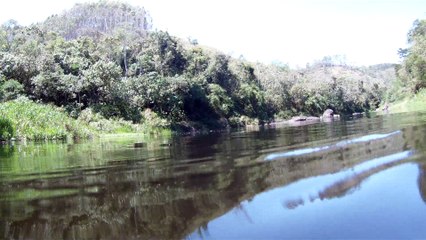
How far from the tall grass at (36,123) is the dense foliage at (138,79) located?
4578 mm

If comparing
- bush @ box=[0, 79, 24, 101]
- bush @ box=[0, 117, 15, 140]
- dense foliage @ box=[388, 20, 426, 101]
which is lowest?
bush @ box=[0, 117, 15, 140]

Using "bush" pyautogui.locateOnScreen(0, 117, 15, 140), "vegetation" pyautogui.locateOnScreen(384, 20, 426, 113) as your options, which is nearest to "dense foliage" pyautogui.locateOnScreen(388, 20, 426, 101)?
"vegetation" pyautogui.locateOnScreen(384, 20, 426, 113)

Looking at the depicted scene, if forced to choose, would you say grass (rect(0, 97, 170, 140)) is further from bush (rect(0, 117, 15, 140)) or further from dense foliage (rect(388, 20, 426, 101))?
dense foliage (rect(388, 20, 426, 101))

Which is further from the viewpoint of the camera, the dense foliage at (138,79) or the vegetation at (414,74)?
the vegetation at (414,74)

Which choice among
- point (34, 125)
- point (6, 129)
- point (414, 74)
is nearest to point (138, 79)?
point (34, 125)

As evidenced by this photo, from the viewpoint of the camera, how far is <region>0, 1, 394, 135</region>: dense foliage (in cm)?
3244

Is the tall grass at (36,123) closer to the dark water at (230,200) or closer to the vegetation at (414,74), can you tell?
the dark water at (230,200)

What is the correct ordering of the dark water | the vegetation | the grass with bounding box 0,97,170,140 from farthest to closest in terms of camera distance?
1. the vegetation
2. the grass with bounding box 0,97,170,140
3. the dark water

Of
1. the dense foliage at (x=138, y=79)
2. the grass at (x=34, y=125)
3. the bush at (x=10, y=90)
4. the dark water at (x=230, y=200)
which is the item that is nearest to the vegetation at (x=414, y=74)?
the dense foliage at (x=138, y=79)

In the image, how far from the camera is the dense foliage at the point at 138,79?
32438 mm

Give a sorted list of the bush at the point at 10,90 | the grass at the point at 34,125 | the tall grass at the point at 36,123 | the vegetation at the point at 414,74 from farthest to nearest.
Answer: the vegetation at the point at 414,74
the bush at the point at 10,90
the tall grass at the point at 36,123
the grass at the point at 34,125

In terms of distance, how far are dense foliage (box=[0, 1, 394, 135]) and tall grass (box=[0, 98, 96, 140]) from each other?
4578 millimetres

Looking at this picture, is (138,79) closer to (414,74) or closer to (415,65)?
(415,65)

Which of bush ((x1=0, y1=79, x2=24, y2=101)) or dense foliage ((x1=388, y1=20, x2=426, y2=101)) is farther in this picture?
dense foliage ((x1=388, y1=20, x2=426, y2=101))
